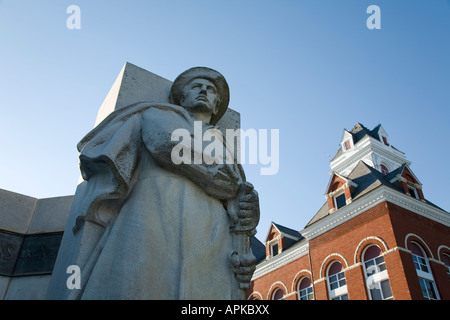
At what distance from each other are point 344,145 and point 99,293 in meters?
37.0

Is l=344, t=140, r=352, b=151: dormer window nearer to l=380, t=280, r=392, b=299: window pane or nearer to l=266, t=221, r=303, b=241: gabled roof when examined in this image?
l=266, t=221, r=303, b=241: gabled roof

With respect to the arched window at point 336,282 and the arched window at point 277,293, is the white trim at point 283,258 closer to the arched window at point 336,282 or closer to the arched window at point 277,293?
the arched window at point 277,293

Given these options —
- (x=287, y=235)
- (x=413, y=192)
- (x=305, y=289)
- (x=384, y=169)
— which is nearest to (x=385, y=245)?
(x=413, y=192)

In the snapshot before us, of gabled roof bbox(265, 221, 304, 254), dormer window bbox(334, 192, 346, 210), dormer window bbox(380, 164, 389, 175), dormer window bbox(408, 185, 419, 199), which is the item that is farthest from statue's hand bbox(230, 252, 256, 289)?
dormer window bbox(380, 164, 389, 175)

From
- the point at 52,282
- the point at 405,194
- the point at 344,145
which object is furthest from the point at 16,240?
the point at 344,145

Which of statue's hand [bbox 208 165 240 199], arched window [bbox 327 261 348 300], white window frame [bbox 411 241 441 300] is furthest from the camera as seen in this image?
arched window [bbox 327 261 348 300]

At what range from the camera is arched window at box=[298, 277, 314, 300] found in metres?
24.0

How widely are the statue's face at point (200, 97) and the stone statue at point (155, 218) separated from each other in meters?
0.27

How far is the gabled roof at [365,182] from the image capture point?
22.5m

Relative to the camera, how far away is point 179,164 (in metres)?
2.91

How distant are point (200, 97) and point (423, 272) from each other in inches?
796

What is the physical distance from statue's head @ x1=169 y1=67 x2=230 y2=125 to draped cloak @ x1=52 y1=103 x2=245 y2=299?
1.48 ft

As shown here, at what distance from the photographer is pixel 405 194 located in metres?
21.5
